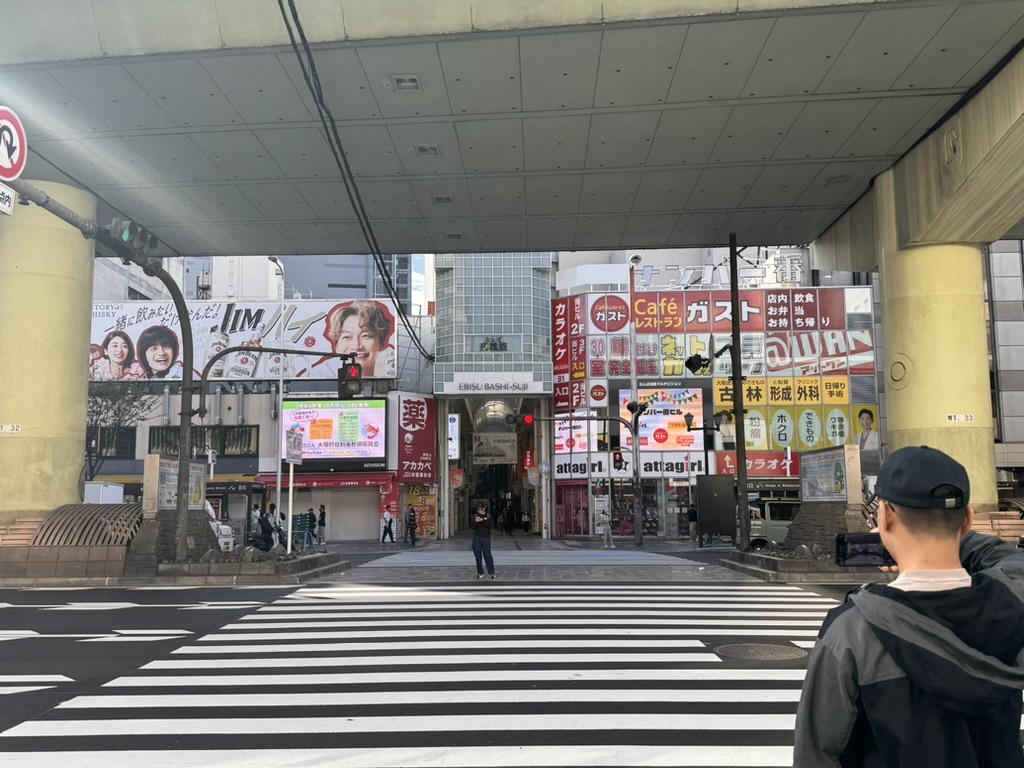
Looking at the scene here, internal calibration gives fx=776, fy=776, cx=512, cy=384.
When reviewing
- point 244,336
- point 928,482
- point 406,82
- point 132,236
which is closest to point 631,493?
point 244,336

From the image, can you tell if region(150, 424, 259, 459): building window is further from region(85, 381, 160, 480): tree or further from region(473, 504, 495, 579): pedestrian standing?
region(473, 504, 495, 579): pedestrian standing

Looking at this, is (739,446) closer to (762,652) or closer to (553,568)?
(553,568)

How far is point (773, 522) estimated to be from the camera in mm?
27000

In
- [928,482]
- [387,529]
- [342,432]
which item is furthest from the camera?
[342,432]

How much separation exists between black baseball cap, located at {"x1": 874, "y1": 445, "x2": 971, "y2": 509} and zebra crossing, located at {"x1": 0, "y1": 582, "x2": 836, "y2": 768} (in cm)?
386

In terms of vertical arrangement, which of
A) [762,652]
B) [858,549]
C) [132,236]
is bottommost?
[762,652]

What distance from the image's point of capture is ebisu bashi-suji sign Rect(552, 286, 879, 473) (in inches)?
1594

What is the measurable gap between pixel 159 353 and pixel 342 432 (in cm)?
1165

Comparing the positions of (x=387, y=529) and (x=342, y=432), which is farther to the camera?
(x=342, y=432)

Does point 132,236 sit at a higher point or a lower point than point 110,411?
higher

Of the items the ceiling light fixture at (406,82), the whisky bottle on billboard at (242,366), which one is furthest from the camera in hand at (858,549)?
the whisky bottle on billboard at (242,366)

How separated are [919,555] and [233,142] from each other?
17827mm

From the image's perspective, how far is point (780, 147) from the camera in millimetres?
17562

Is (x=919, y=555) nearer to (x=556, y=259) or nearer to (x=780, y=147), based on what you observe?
(x=780, y=147)
